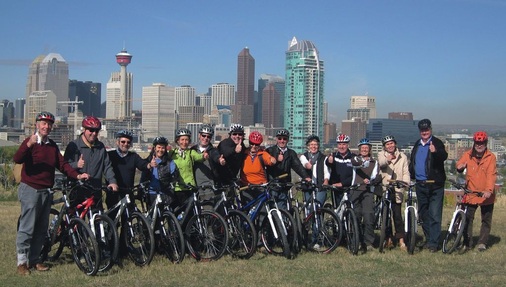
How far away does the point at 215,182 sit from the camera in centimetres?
930

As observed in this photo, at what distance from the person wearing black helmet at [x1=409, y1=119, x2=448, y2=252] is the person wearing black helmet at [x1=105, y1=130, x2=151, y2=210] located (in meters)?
3.86

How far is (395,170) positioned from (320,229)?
1580mm

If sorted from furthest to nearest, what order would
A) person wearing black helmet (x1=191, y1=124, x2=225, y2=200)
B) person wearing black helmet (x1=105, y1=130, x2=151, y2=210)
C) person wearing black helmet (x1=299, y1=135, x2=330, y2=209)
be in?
person wearing black helmet (x1=299, y1=135, x2=330, y2=209) < person wearing black helmet (x1=191, y1=124, x2=225, y2=200) < person wearing black helmet (x1=105, y1=130, x2=151, y2=210)

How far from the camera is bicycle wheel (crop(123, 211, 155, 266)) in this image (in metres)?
8.05

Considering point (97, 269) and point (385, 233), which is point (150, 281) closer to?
point (97, 269)

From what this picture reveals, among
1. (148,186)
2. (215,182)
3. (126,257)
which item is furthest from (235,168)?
(126,257)

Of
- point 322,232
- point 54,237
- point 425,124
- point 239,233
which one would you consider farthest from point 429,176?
point 54,237

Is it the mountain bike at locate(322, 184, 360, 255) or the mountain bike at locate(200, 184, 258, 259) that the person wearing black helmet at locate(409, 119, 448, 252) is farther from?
the mountain bike at locate(200, 184, 258, 259)

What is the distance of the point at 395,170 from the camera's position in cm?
973

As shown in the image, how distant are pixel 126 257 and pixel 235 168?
192 cm

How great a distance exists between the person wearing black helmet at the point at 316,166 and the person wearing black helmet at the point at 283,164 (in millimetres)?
279

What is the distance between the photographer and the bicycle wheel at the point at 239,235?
841 centimetres

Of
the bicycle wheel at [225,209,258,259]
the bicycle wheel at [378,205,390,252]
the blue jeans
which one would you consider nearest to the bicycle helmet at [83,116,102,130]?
the bicycle wheel at [225,209,258,259]

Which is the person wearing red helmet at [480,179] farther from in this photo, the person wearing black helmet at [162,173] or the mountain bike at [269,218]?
the person wearing black helmet at [162,173]
